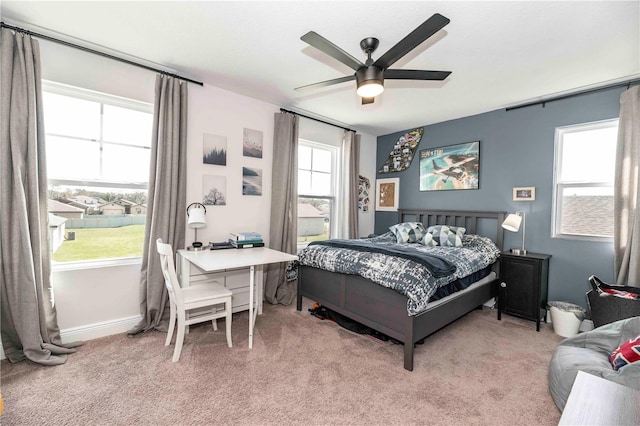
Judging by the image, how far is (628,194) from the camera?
2.62 m

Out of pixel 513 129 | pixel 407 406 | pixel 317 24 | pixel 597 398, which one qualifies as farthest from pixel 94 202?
pixel 513 129

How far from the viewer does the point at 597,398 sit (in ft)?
3.32

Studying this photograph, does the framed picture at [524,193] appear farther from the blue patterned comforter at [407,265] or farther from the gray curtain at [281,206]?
the gray curtain at [281,206]

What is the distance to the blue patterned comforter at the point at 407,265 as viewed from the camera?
215 cm

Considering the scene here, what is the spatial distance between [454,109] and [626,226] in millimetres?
2123

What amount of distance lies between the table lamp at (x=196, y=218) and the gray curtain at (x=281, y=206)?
3.04 ft

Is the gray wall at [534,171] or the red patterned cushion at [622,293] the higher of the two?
the gray wall at [534,171]

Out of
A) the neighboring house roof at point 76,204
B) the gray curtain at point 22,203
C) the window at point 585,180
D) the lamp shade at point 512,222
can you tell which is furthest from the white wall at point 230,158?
the window at point 585,180

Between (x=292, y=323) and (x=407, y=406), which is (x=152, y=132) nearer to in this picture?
(x=292, y=323)

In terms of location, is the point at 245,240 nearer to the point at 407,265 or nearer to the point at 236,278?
the point at 236,278

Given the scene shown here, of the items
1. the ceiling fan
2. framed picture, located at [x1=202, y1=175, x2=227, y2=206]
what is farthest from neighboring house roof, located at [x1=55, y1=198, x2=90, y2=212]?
the ceiling fan

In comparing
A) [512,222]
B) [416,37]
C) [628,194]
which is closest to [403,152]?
[512,222]

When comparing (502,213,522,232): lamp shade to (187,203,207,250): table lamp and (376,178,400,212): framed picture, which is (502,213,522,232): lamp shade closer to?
(376,178,400,212): framed picture

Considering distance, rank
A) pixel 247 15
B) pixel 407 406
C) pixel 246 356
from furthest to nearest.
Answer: pixel 246 356 → pixel 247 15 → pixel 407 406
